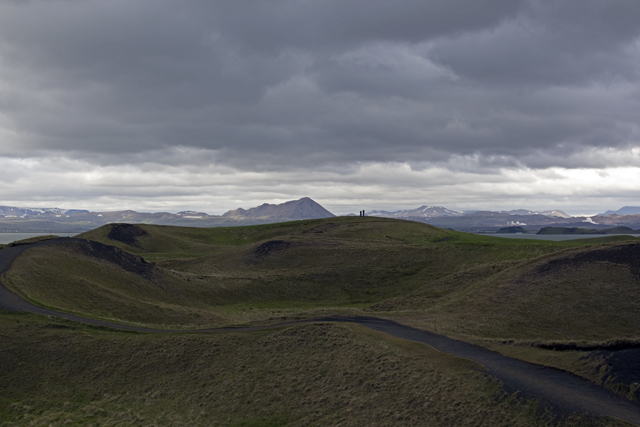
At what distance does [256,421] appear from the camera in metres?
25.6

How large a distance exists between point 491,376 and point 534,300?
2525 cm

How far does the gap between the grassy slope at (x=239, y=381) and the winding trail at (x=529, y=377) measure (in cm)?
112

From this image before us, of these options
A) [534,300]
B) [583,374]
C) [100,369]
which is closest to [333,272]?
Result: [534,300]

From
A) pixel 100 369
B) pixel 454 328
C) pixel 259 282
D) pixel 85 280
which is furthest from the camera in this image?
pixel 259 282

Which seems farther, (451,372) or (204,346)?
(204,346)

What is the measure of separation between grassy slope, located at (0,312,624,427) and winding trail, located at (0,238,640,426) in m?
1.12

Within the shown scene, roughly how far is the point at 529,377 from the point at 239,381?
18.0 m

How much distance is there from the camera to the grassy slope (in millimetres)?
23781

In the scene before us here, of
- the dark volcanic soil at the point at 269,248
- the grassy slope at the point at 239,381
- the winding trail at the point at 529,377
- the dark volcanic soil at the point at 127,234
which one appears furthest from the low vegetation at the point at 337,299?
the dark volcanic soil at the point at 127,234

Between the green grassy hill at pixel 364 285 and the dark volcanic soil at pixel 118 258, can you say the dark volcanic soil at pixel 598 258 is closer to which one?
the green grassy hill at pixel 364 285

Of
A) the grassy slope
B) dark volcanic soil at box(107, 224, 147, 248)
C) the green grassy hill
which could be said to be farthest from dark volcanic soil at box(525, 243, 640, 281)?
dark volcanic soil at box(107, 224, 147, 248)

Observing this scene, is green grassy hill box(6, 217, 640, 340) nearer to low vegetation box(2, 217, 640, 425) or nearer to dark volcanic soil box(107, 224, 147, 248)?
low vegetation box(2, 217, 640, 425)

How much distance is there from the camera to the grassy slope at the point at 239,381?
23.8 metres

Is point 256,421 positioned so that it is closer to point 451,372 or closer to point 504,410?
point 451,372
